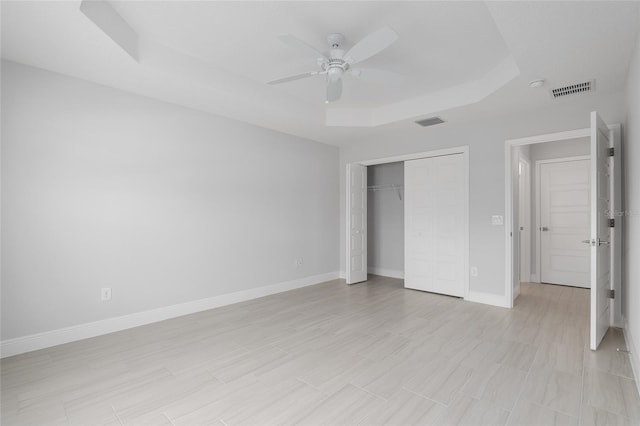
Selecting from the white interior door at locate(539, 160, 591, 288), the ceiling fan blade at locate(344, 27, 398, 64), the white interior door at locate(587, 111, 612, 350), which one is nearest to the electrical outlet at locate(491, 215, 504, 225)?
the white interior door at locate(587, 111, 612, 350)

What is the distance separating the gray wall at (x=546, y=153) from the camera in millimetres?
5246

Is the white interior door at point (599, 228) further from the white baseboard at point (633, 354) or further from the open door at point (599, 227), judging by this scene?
the white baseboard at point (633, 354)

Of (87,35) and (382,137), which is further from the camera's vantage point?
(382,137)

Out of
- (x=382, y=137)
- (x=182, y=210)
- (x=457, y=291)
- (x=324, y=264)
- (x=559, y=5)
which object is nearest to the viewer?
(x=559, y=5)

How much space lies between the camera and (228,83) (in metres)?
3.58

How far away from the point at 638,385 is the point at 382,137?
167 inches

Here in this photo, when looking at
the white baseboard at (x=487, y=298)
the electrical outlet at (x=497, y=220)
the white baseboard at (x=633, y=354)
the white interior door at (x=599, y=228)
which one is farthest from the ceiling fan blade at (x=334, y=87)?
the white baseboard at (x=487, y=298)

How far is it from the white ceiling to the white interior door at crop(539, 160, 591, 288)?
92.2 inches

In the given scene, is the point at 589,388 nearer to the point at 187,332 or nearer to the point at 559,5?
the point at 559,5

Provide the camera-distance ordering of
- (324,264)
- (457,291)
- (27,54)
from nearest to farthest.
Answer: (27,54) < (457,291) < (324,264)

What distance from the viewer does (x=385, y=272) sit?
20.8ft

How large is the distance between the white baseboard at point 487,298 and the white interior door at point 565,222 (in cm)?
213

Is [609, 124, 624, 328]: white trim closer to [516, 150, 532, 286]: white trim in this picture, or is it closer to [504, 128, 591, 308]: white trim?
[504, 128, 591, 308]: white trim

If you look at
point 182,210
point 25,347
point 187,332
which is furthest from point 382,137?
point 25,347
